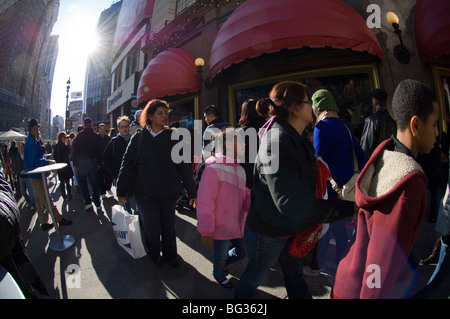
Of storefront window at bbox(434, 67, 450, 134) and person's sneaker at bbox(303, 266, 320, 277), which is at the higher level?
storefront window at bbox(434, 67, 450, 134)

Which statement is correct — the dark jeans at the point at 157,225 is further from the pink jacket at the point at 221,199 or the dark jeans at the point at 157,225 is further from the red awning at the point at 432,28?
the red awning at the point at 432,28

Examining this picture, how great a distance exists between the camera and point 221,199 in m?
2.34

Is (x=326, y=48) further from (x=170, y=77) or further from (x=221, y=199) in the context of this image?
(x=221, y=199)

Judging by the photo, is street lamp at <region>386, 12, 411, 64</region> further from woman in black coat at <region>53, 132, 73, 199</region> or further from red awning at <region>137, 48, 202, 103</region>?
woman in black coat at <region>53, 132, 73, 199</region>

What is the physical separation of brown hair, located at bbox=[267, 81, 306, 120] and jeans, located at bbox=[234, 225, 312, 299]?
957 millimetres

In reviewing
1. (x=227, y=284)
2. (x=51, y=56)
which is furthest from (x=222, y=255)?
(x=51, y=56)

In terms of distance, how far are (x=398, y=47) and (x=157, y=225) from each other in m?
6.88

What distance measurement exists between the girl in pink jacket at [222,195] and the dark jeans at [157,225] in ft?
2.89

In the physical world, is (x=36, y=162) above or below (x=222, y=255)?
above

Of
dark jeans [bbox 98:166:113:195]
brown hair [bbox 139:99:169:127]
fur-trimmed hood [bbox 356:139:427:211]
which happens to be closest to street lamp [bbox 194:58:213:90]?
dark jeans [bbox 98:166:113:195]

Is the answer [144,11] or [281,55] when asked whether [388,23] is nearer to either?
[281,55]

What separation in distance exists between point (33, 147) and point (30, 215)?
2.49m

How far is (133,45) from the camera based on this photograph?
15766 mm

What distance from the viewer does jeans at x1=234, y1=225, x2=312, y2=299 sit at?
168 cm
